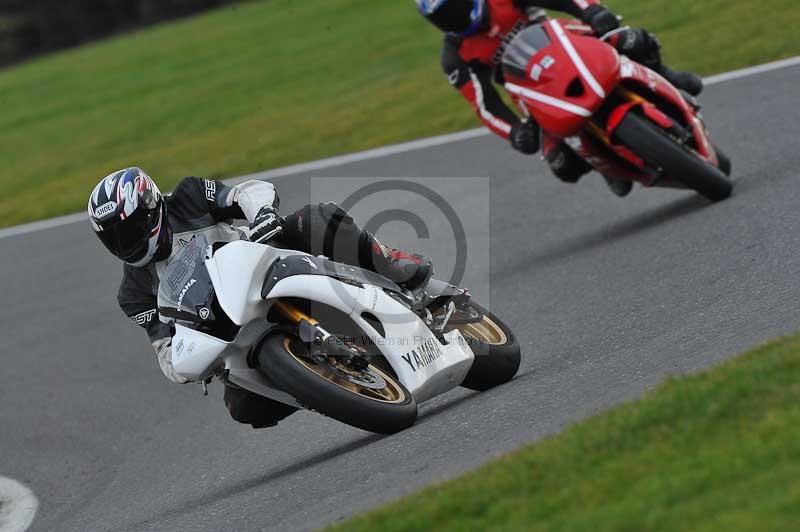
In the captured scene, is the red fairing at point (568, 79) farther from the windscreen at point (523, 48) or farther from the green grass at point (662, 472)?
the green grass at point (662, 472)

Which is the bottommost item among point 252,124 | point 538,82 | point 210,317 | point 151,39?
point 151,39

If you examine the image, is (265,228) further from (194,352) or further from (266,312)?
(194,352)

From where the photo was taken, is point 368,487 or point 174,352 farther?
point 174,352

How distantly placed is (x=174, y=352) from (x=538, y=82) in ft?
11.8

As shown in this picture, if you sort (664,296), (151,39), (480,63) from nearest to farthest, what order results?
(664,296)
(480,63)
(151,39)

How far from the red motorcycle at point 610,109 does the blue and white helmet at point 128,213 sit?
3.07m

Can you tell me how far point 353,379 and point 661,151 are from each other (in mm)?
3092

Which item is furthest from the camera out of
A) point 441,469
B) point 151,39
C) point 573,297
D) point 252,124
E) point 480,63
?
point 151,39

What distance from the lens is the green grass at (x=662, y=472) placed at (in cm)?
344

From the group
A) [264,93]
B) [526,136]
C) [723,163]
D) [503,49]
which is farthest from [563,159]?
[264,93]

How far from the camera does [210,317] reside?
5473 mm

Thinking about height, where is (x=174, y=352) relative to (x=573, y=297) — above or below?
above

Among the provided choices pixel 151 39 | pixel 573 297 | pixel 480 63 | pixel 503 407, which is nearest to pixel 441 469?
pixel 503 407

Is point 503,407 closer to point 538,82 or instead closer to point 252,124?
point 538,82
